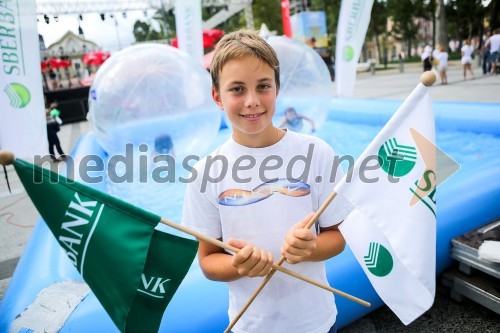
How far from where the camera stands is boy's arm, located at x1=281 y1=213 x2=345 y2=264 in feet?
3.55

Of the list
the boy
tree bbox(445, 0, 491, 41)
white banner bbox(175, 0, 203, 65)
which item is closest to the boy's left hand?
the boy

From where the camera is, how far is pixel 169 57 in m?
4.73

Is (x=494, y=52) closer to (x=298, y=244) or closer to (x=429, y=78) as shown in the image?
(x=429, y=78)

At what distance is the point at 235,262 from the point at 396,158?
73 centimetres

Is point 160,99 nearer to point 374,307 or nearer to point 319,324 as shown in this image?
point 374,307

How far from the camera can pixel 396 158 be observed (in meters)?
1.35

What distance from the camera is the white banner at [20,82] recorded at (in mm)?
4297

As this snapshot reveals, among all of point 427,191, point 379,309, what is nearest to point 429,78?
point 427,191

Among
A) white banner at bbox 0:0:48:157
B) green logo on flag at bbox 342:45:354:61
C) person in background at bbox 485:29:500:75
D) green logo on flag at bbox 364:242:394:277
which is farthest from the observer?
person in background at bbox 485:29:500:75

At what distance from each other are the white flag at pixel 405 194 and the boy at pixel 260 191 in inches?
4.5

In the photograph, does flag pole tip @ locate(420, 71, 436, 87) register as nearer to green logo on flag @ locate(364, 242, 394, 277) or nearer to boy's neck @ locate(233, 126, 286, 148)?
boy's neck @ locate(233, 126, 286, 148)

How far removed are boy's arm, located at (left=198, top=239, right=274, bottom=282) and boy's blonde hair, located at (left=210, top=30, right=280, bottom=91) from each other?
0.61 m

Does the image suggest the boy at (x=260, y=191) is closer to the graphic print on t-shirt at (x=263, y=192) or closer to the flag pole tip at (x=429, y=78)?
the graphic print on t-shirt at (x=263, y=192)

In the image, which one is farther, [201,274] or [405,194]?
[201,274]
